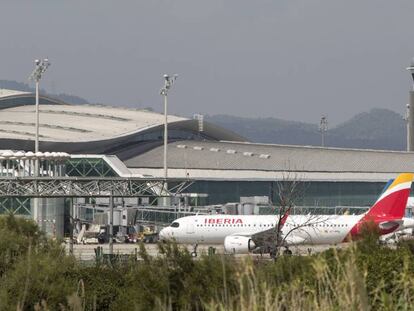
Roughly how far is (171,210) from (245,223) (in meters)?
34.5

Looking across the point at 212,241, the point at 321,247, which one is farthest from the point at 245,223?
the point at 321,247

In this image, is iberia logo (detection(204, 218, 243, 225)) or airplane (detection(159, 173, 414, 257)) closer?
airplane (detection(159, 173, 414, 257))

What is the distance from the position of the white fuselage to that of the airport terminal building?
Answer: 178 ft

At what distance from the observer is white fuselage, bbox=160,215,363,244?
8862 centimetres

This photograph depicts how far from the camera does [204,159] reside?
166 metres

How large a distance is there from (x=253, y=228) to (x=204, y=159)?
247 feet

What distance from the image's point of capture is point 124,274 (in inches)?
1640

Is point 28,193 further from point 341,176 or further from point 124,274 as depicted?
point 341,176

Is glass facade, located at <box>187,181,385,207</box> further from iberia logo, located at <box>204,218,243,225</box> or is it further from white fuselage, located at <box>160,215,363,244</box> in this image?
iberia logo, located at <box>204,218,243,225</box>

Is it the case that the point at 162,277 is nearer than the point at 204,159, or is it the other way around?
the point at 162,277

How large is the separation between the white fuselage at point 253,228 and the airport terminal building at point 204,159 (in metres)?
54.1

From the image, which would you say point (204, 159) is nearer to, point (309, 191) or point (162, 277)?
point (309, 191)

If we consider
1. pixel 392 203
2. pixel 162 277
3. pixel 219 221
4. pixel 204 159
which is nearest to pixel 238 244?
pixel 219 221

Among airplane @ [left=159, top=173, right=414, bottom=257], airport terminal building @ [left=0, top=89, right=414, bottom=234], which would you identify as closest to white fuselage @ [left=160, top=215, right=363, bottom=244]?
airplane @ [left=159, top=173, right=414, bottom=257]
